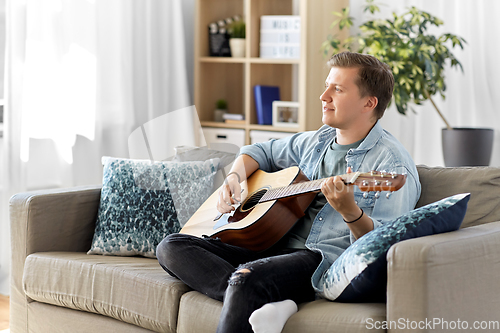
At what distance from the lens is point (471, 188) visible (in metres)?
1.73

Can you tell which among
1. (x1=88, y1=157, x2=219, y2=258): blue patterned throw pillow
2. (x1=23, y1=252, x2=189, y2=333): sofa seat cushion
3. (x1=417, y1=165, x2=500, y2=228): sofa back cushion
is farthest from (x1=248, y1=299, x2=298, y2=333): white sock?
(x1=88, y1=157, x2=219, y2=258): blue patterned throw pillow

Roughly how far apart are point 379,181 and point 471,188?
50 cm

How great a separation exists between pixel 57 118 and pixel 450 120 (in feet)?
7.03

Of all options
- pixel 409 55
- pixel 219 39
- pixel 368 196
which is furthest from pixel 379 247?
pixel 219 39

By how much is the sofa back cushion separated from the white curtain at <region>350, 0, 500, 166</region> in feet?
4.82

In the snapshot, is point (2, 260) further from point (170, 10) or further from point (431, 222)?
point (431, 222)

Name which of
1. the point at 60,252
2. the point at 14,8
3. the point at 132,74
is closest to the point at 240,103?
the point at 132,74

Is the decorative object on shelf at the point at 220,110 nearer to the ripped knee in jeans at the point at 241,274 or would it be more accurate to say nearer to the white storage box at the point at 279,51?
the white storage box at the point at 279,51

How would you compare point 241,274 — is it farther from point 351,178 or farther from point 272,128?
point 272,128

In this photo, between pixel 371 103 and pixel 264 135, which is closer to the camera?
pixel 371 103

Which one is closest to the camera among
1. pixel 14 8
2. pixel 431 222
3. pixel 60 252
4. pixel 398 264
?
pixel 398 264

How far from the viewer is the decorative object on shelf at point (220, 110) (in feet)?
12.4

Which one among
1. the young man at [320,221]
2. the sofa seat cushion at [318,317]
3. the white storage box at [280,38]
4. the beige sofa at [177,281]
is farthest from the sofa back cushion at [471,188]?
the white storage box at [280,38]

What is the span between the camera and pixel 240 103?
4.00m
